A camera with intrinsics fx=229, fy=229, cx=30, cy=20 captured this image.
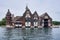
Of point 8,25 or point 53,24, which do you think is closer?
point 8,25

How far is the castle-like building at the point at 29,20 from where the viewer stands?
23.5 metres

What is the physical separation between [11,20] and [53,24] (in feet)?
15.1

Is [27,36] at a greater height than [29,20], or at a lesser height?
lesser

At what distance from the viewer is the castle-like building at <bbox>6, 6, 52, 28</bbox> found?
23538 mm

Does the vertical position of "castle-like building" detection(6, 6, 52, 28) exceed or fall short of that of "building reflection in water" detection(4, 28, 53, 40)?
it exceeds it

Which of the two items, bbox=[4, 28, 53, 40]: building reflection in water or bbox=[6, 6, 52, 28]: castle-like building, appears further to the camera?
bbox=[6, 6, 52, 28]: castle-like building

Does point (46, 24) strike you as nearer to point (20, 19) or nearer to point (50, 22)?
point (50, 22)

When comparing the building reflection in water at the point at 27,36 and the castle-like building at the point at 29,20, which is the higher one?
the castle-like building at the point at 29,20

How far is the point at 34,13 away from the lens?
24.2m

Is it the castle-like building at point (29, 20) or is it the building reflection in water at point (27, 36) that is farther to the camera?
the castle-like building at point (29, 20)

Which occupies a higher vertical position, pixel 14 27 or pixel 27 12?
pixel 27 12

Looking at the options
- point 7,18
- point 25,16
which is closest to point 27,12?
point 25,16

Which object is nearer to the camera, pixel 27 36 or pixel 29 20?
pixel 27 36

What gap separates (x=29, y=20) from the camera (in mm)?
24375
